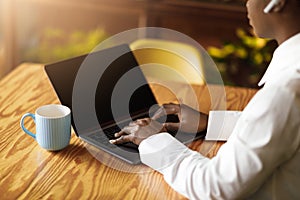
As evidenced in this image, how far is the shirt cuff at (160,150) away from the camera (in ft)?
4.24

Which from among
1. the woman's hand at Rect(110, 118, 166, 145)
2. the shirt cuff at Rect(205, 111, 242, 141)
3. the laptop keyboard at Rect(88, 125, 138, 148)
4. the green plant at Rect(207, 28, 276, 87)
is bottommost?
the green plant at Rect(207, 28, 276, 87)

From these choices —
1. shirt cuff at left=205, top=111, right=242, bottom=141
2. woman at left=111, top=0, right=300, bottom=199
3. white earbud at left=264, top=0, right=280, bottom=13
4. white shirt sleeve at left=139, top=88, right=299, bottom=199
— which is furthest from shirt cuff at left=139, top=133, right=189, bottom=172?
white earbud at left=264, top=0, right=280, bottom=13

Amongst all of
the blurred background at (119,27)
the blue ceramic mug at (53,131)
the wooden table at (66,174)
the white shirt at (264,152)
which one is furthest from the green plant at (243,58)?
the white shirt at (264,152)

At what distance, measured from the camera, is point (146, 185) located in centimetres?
131

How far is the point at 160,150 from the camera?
1.31 m

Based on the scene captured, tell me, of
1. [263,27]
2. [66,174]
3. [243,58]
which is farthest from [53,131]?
[243,58]

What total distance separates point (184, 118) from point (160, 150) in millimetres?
281

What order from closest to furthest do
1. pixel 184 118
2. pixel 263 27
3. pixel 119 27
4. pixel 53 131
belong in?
pixel 263 27 < pixel 53 131 < pixel 184 118 < pixel 119 27

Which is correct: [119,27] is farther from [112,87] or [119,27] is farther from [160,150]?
[160,150]

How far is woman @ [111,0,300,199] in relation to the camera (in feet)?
3.55

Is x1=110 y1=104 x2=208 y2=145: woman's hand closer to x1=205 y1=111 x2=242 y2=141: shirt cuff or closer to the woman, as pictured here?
x1=205 y1=111 x2=242 y2=141: shirt cuff

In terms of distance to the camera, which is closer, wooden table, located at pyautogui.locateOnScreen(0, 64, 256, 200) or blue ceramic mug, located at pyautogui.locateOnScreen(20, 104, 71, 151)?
wooden table, located at pyautogui.locateOnScreen(0, 64, 256, 200)

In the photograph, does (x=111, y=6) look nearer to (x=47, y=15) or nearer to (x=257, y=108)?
(x=47, y=15)

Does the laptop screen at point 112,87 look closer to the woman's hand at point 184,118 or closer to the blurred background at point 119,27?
the woman's hand at point 184,118
